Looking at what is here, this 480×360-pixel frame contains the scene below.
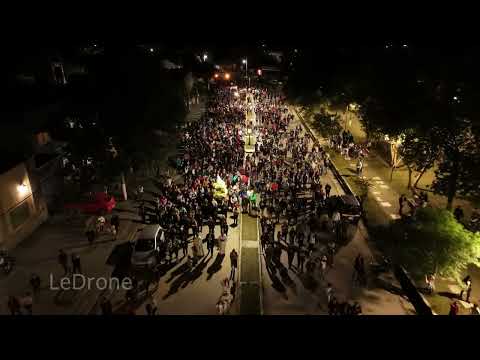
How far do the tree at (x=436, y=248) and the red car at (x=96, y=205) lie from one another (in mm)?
15191

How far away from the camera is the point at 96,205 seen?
68.9ft

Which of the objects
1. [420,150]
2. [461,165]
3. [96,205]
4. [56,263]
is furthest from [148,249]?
[420,150]

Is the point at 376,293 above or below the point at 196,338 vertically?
below

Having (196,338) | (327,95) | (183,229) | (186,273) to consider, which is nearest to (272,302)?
(186,273)

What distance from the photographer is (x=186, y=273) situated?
1579 centimetres

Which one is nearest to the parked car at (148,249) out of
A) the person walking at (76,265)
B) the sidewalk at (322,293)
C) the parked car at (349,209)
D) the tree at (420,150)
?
the person walking at (76,265)

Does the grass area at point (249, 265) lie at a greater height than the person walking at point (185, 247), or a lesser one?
lesser

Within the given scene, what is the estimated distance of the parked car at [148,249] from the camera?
51.7ft

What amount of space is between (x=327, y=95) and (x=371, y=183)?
19.0 meters

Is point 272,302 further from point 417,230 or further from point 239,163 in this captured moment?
point 239,163

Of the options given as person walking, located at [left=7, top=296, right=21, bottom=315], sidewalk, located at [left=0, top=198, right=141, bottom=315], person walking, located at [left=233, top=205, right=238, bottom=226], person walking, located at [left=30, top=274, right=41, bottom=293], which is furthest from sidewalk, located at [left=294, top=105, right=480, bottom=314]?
person walking, located at [left=30, top=274, right=41, bottom=293]

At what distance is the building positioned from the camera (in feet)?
57.5

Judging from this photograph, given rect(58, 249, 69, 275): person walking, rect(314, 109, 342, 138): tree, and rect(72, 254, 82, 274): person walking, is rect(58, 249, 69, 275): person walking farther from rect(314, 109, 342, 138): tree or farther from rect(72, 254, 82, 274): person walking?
rect(314, 109, 342, 138): tree

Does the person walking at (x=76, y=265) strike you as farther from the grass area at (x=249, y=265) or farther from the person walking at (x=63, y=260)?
the grass area at (x=249, y=265)
